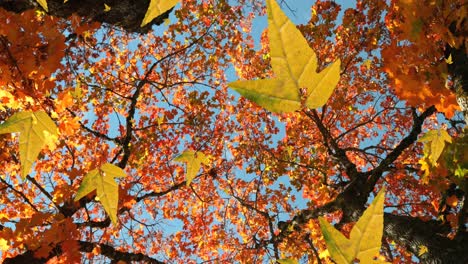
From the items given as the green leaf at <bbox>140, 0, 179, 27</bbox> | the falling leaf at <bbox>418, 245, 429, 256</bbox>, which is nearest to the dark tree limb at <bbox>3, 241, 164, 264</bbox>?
the falling leaf at <bbox>418, 245, 429, 256</bbox>

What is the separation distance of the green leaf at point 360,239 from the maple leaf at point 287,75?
19 cm

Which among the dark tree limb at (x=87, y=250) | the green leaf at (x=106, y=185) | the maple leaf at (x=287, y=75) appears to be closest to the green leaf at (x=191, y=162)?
the green leaf at (x=106, y=185)

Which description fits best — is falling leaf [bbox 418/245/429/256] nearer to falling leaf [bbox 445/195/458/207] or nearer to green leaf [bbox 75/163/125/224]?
falling leaf [bbox 445/195/458/207]

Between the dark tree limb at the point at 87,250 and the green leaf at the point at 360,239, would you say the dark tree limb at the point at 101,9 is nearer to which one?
the dark tree limb at the point at 87,250

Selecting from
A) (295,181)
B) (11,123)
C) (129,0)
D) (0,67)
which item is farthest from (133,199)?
(11,123)

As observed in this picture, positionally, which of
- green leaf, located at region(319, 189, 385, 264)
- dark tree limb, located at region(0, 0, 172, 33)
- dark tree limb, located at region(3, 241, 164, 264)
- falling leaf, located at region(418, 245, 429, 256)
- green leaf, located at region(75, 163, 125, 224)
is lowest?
green leaf, located at region(319, 189, 385, 264)

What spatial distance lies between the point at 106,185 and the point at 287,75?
545 mm

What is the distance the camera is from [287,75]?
528 millimetres

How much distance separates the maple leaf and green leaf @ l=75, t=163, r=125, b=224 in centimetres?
44

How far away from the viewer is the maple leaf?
1.70ft

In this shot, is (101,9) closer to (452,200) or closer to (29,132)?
(452,200)

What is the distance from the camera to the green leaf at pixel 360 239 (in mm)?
548

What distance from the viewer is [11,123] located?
78 centimetres

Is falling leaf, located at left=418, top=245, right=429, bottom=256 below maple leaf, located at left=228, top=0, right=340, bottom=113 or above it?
above
